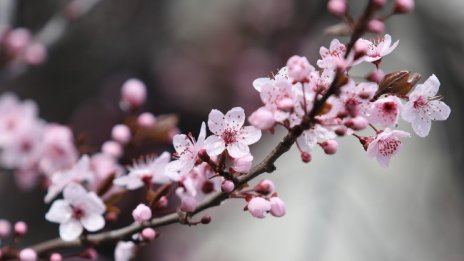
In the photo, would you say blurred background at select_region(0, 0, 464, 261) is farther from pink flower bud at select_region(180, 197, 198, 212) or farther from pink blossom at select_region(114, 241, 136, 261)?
pink flower bud at select_region(180, 197, 198, 212)

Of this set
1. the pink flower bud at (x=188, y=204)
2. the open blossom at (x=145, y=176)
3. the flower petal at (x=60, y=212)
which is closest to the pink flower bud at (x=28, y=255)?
the flower petal at (x=60, y=212)

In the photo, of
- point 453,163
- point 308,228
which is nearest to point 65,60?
point 308,228

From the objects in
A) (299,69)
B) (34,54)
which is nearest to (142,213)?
(299,69)


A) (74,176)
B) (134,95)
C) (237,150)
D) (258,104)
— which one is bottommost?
(237,150)

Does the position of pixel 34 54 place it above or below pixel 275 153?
above

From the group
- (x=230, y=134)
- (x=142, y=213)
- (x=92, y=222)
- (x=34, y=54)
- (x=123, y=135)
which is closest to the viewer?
(x=230, y=134)

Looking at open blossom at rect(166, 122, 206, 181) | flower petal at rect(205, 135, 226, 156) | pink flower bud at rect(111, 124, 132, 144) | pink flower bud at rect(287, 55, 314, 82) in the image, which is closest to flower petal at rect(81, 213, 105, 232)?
open blossom at rect(166, 122, 206, 181)

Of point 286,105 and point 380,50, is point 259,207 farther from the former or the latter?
point 380,50
